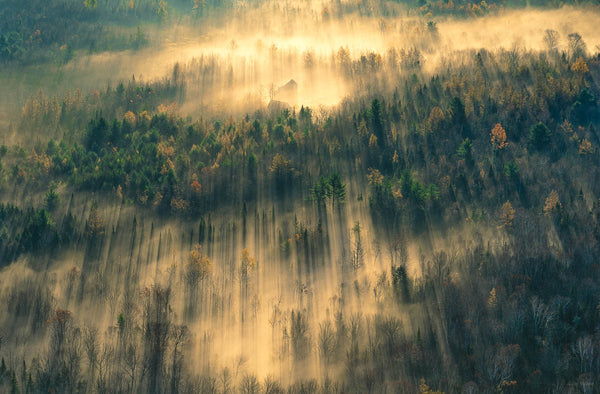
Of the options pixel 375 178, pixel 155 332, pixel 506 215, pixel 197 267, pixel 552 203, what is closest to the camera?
pixel 155 332

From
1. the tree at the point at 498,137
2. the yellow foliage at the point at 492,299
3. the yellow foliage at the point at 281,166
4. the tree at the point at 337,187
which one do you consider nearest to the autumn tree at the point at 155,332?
the tree at the point at 337,187

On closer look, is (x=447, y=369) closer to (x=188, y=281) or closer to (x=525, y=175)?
(x=188, y=281)

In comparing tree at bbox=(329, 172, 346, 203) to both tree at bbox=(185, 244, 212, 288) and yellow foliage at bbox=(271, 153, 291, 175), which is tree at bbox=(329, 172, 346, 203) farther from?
tree at bbox=(185, 244, 212, 288)

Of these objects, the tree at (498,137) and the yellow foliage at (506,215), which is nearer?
the yellow foliage at (506,215)

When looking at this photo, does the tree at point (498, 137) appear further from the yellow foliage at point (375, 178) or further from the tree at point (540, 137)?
the yellow foliage at point (375, 178)

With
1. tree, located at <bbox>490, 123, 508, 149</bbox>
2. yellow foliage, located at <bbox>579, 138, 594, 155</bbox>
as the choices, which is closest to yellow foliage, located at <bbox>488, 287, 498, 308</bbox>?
tree, located at <bbox>490, 123, 508, 149</bbox>

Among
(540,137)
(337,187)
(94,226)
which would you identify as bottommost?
(94,226)

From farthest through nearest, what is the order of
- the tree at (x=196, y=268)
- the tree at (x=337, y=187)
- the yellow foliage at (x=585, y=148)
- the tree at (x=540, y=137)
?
the tree at (x=540, y=137)
the yellow foliage at (x=585, y=148)
the tree at (x=337, y=187)
the tree at (x=196, y=268)

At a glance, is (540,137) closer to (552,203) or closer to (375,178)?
(552,203)

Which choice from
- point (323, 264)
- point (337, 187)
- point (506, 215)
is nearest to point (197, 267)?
point (323, 264)

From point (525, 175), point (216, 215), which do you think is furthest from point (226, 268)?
point (525, 175)

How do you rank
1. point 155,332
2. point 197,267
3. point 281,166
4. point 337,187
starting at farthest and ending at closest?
point 281,166 < point 337,187 < point 197,267 < point 155,332
